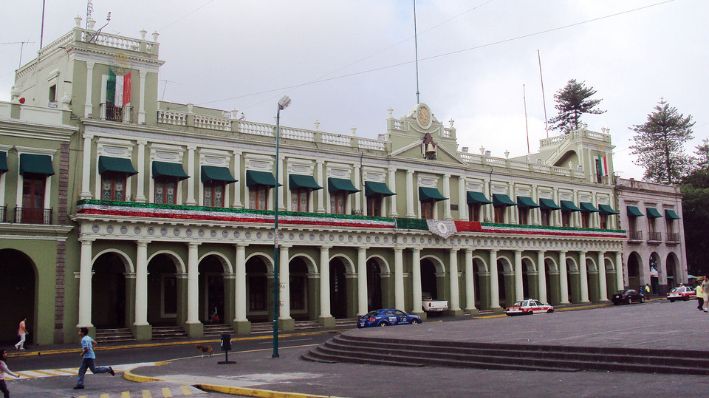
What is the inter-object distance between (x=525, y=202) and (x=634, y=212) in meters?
16.7

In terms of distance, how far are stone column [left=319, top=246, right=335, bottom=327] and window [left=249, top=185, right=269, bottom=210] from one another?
486cm

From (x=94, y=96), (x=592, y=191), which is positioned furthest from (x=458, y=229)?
(x=94, y=96)

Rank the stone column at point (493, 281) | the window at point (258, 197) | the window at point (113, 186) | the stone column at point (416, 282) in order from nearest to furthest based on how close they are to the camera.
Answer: the window at point (113, 186) → the window at point (258, 197) → the stone column at point (416, 282) → the stone column at point (493, 281)

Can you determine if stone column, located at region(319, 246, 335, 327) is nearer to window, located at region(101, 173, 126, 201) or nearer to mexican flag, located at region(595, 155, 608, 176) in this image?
window, located at region(101, 173, 126, 201)

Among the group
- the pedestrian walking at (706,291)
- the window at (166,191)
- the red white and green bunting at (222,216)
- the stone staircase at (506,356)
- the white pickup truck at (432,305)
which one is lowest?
the stone staircase at (506,356)

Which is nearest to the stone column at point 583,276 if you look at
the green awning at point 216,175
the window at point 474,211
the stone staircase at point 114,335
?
the window at point 474,211

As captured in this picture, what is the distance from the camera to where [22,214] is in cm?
3556

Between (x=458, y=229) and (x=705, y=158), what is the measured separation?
52848 millimetres

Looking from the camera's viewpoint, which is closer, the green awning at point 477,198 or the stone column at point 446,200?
the stone column at point 446,200

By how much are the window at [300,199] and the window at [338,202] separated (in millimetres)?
2148

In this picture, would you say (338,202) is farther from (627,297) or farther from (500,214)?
(627,297)

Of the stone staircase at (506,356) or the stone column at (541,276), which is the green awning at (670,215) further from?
the stone staircase at (506,356)

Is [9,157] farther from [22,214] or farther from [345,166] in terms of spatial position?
[345,166]

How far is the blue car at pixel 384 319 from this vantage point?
4102 cm
